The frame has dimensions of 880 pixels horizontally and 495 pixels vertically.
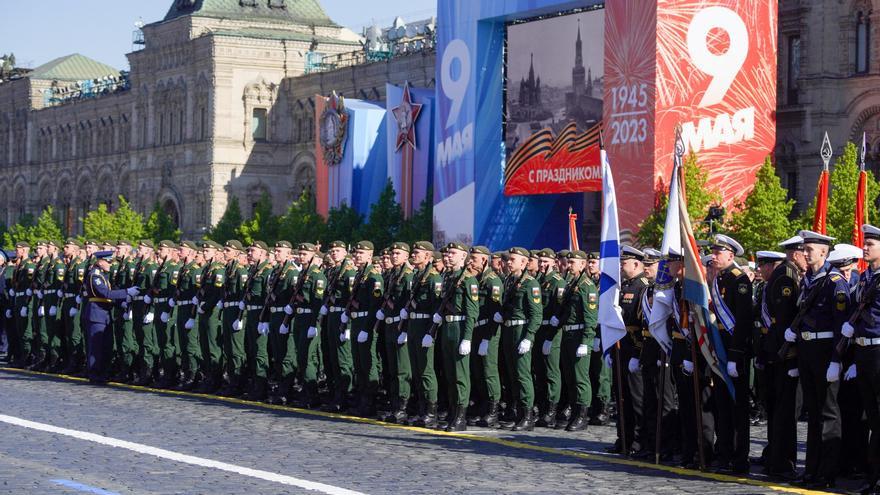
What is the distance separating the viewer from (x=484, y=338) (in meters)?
15.5

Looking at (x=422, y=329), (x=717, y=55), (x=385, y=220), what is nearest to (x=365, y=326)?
(x=422, y=329)

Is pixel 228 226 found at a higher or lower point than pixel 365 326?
higher

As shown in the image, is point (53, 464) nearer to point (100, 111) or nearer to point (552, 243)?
point (552, 243)

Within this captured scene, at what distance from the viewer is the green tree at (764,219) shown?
109 ft

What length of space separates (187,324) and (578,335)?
18.0ft

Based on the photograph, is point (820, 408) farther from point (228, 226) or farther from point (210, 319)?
point (228, 226)

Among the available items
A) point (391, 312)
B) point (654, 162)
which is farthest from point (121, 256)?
point (654, 162)

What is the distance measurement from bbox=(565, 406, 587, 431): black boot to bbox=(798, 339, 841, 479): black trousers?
12.4 feet

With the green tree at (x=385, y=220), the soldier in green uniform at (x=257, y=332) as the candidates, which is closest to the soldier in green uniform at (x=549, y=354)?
the soldier in green uniform at (x=257, y=332)

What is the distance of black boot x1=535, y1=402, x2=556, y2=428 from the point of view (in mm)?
15289

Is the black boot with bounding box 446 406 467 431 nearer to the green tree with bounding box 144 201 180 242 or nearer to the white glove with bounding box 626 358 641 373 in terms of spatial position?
the white glove with bounding box 626 358 641 373

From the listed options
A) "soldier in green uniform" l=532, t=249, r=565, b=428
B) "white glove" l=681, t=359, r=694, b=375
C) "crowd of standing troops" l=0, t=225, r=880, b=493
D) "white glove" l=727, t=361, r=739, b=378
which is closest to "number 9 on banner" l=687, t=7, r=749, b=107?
"crowd of standing troops" l=0, t=225, r=880, b=493

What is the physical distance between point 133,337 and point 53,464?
8354mm

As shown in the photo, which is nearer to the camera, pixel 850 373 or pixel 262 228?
pixel 850 373
